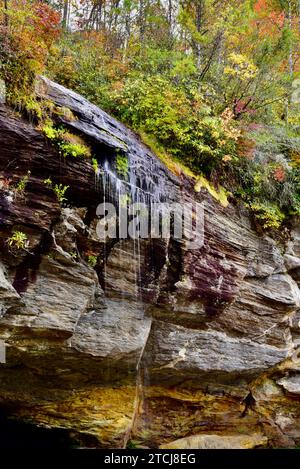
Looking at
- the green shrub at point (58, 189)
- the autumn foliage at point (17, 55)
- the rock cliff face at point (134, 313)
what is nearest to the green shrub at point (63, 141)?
the rock cliff face at point (134, 313)

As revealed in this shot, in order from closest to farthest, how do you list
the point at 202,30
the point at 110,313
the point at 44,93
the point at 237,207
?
the point at 44,93, the point at 110,313, the point at 237,207, the point at 202,30

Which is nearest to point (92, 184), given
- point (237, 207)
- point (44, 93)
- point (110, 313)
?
point (44, 93)

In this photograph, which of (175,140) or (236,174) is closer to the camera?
(175,140)

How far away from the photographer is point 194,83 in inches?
391

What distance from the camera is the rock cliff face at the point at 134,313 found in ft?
19.6

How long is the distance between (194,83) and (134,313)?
6.47m

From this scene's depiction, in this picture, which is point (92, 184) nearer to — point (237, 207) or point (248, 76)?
point (237, 207)

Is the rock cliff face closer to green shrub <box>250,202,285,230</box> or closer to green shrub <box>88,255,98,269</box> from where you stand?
green shrub <box>88,255,98,269</box>

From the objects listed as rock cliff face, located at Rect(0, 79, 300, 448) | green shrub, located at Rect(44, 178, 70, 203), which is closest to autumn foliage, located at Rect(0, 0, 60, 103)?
rock cliff face, located at Rect(0, 79, 300, 448)

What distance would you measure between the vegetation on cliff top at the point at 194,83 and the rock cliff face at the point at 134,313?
63 centimetres

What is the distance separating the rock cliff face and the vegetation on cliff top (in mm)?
633

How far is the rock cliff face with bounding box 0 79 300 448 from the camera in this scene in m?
5.98

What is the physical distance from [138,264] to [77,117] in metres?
2.94

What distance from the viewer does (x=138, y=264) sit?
709 centimetres
